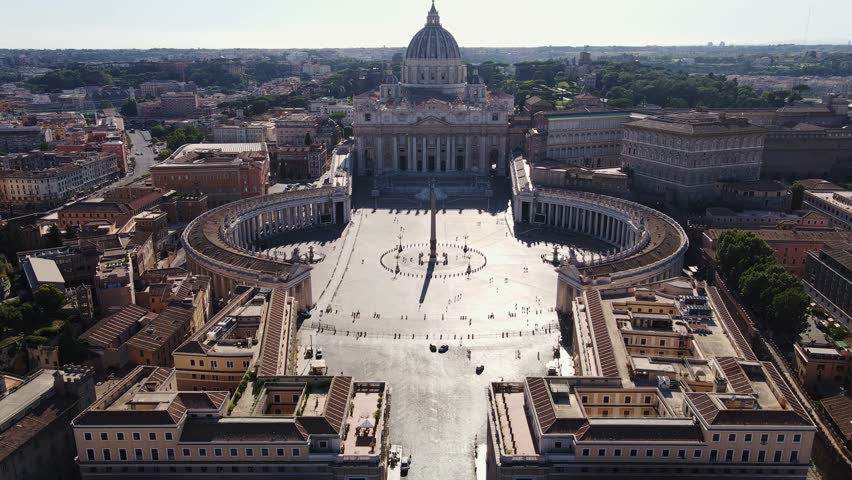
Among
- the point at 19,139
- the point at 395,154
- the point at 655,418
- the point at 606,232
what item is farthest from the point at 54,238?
the point at 19,139

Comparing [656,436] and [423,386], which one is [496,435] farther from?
[423,386]

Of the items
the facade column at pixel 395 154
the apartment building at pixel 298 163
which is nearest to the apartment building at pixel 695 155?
the facade column at pixel 395 154

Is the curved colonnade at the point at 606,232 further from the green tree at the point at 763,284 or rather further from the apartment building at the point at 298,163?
the apartment building at the point at 298,163

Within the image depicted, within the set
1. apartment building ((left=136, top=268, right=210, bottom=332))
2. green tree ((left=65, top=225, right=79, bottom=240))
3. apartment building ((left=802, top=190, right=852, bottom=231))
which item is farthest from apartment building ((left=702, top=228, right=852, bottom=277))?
green tree ((left=65, top=225, right=79, bottom=240))

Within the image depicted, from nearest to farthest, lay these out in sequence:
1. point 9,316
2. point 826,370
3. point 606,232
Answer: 1. point 826,370
2. point 9,316
3. point 606,232

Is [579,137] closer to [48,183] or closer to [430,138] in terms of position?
[430,138]

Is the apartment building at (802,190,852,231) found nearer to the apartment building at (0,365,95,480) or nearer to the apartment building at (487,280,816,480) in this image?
the apartment building at (487,280,816,480)
